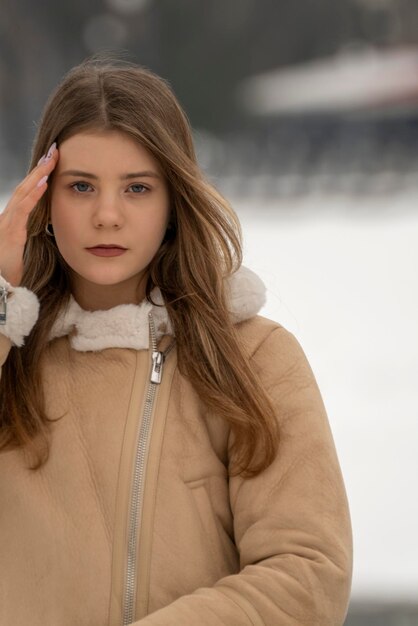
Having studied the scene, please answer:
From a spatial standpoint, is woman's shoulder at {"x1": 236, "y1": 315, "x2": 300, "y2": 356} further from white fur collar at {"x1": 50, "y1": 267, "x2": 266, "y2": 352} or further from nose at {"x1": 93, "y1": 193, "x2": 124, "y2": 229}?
nose at {"x1": 93, "y1": 193, "x2": 124, "y2": 229}

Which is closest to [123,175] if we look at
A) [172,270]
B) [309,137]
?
[172,270]

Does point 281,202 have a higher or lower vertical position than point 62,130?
higher

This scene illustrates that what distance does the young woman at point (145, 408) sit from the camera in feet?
3.87

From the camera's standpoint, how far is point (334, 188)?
9.94 feet

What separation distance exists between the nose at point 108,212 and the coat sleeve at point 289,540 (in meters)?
0.24

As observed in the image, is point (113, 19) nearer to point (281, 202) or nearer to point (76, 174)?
point (281, 202)

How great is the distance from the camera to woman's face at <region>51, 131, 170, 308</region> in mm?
1230

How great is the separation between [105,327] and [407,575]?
1301mm

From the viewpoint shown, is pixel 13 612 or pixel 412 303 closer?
pixel 13 612

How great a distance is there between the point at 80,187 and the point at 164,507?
0.35 m

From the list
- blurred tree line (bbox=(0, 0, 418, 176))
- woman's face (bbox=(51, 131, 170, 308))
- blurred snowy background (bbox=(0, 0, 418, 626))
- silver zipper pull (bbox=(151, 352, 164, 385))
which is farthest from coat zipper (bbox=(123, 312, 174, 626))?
blurred tree line (bbox=(0, 0, 418, 176))

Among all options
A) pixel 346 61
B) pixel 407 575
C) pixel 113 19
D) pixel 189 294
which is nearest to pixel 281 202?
pixel 346 61

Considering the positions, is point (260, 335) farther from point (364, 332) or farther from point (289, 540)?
point (364, 332)

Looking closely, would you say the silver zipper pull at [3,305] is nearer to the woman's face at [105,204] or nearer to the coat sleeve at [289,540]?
the woman's face at [105,204]
